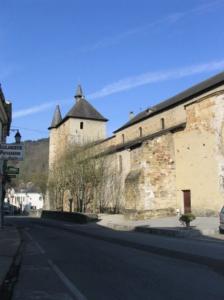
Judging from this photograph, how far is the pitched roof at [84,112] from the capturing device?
83.4 metres

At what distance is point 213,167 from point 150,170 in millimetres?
7171

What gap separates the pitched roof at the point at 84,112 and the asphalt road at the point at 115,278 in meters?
69.1

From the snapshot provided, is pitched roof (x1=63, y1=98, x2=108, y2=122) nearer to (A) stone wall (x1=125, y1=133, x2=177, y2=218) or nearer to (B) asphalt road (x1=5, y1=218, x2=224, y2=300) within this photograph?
(A) stone wall (x1=125, y1=133, x2=177, y2=218)

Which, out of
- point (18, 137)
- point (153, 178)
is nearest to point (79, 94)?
point (153, 178)

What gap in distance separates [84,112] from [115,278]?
75.4 meters

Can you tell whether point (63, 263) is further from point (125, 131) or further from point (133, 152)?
point (125, 131)

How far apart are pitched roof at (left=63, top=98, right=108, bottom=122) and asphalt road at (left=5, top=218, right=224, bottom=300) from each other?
227 ft

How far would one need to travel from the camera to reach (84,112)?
84.7 meters

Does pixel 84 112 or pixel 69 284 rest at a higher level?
pixel 84 112

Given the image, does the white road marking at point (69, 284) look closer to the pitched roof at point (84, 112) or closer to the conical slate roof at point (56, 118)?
the pitched roof at point (84, 112)

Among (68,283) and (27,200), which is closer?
(68,283)

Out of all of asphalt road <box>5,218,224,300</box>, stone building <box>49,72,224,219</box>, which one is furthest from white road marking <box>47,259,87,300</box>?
stone building <box>49,72,224,219</box>

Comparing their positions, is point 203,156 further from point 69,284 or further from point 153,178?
point 69,284

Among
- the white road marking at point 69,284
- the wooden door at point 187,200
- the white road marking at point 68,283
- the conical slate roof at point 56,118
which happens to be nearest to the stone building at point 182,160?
the wooden door at point 187,200
